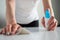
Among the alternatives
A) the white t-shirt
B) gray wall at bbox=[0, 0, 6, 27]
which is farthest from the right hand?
gray wall at bbox=[0, 0, 6, 27]

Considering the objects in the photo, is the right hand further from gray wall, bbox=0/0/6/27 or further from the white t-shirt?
gray wall, bbox=0/0/6/27

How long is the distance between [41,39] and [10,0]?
0.45 m

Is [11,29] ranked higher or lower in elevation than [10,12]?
lower

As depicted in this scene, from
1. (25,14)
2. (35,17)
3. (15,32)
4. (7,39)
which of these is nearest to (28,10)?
(25,14)

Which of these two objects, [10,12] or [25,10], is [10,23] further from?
[25,10]

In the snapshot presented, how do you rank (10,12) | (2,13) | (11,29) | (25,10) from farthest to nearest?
(2,13) < (25,10) < (10,12) < (11,29)

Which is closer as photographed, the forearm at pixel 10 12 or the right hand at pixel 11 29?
the right hand at pixel 11 29

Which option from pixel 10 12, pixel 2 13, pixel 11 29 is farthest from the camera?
pixel 2 13

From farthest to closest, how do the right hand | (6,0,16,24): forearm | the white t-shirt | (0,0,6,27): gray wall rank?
(0,0,6,27): gray wall → the white t-shirt → (6,0,16,24): forearm → the right hand

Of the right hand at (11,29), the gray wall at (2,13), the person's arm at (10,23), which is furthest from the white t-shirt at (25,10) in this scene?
the right hand at (11,29)

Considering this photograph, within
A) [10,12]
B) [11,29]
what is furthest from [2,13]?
[11,29]

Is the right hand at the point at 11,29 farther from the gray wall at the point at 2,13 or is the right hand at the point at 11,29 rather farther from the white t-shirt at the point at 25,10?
the gray wall at the point at 2,13

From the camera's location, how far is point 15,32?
1032 mm

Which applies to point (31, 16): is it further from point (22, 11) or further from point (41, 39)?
point (41, 39)
